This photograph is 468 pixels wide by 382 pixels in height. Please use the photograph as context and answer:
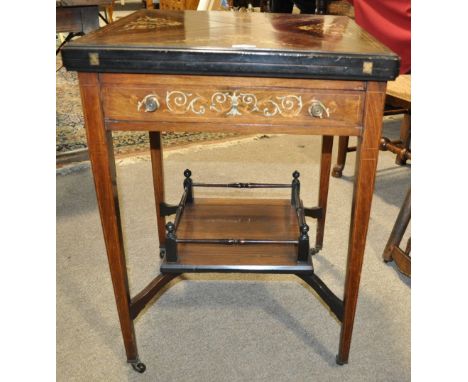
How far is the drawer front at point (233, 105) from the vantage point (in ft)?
2.60

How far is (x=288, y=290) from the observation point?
1.38m

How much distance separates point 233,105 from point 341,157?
4.53ft

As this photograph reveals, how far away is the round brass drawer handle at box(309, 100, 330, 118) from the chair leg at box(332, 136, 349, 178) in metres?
1.27

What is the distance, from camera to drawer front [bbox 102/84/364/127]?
2.60 feet

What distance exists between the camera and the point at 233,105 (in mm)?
806

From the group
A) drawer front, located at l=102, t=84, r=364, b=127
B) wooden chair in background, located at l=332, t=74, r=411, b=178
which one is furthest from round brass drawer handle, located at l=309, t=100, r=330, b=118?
wooden chair in background, located at l=332, t=74, r=411, b=178

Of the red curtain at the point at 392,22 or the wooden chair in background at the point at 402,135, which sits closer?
the wooden chair in background at the point at 402,135

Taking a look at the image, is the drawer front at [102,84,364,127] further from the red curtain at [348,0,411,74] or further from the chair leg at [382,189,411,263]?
the red curtain at [348,0,411,74]

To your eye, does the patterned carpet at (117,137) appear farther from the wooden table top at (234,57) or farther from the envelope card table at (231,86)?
the wooden table top at (234,57)

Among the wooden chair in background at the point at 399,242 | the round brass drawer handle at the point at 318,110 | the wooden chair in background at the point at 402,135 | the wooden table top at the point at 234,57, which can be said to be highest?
the wooden table top at the point at 234,57

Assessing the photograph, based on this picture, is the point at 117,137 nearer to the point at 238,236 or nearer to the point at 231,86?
the point at 238,236

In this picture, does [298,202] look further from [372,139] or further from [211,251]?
[372,139]

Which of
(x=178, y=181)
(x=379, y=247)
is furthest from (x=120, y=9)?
(x=379, y=247)

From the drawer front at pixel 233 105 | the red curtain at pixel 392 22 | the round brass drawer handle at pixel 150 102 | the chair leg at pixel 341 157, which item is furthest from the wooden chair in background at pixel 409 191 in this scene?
the round brass drawer handle at pixel 150 102
